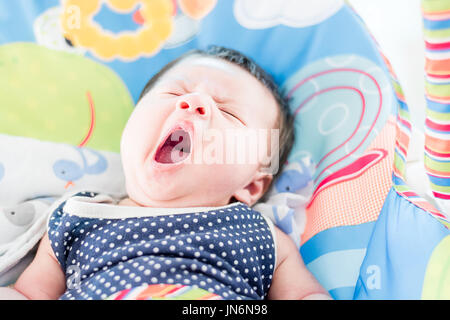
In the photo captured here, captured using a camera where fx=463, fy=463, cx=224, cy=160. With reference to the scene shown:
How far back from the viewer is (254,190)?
1.06 meters

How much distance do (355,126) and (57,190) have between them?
2.29ft

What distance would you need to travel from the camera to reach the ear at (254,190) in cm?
101

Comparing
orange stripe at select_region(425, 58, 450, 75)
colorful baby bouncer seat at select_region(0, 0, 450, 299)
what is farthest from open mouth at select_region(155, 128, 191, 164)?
orange stripe at select_region(425, 58, 450, 75)

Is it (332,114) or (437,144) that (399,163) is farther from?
(332,114)

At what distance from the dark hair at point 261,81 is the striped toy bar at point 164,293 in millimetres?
462

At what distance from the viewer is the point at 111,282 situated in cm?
75

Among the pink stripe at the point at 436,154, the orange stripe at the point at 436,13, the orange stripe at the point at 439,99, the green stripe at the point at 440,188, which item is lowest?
the green stripe at the point at 440,188

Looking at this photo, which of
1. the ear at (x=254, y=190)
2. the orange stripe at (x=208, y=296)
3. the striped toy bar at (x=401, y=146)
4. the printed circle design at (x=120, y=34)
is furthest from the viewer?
the printed circle design at (x=120, y=34)

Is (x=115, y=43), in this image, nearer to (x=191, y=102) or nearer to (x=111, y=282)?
(x=191, y=102)

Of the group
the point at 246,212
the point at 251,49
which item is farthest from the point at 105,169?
the point at 251,49

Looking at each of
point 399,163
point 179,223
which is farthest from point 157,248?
point 399,163

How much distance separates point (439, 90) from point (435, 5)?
122 millimetres

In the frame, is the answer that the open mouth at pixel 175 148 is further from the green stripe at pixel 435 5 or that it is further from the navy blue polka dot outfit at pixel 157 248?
the green stripe at pixel 435 5

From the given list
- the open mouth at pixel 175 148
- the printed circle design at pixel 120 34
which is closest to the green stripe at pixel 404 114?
the open mouth at pixel 175 148
